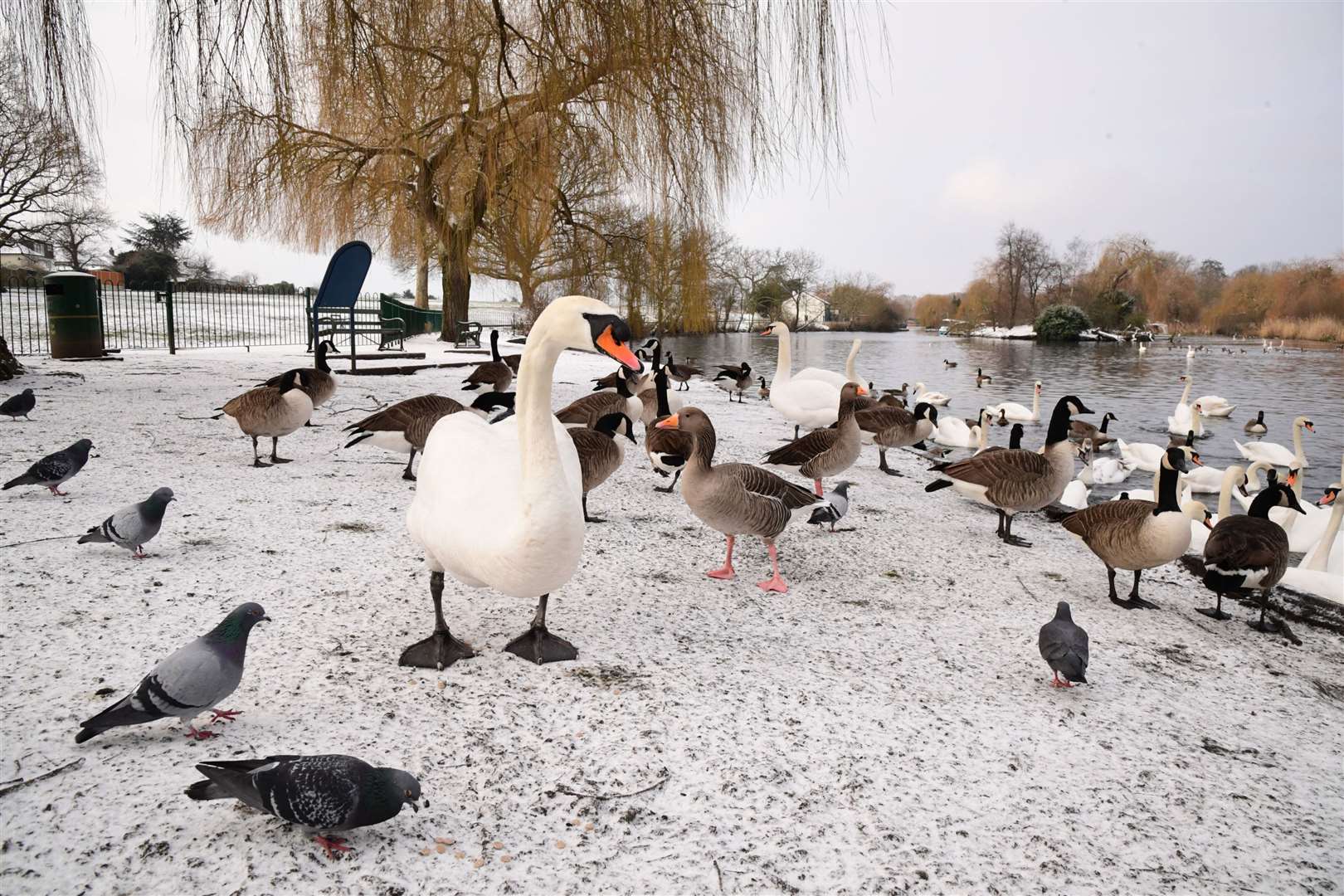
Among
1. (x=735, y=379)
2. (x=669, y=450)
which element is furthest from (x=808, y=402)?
(x=735, y=379)

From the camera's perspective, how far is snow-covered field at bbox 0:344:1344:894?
188 centimetres

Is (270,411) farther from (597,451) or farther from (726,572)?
(726,572)

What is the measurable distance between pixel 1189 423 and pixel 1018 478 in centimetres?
964

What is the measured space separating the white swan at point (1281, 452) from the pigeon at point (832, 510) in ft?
24.9

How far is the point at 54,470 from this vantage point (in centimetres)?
432

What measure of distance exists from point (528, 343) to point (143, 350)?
16867 mm

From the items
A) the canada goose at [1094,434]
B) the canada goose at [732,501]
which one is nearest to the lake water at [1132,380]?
the canada goose at [1094,434]

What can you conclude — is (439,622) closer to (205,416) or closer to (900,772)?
(900,772)

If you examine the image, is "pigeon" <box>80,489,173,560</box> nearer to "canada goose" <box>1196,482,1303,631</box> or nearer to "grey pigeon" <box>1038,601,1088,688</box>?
"grey pigeon" <box>1038,601,1088,688</box>

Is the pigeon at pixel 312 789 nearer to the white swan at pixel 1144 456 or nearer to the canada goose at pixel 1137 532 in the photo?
the canada goose at pixel 1137 532

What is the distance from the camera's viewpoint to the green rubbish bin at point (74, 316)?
1207 cm

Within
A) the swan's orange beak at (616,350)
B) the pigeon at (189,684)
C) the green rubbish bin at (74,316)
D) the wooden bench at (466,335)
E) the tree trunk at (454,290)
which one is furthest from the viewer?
the wooden bench at (466,335)

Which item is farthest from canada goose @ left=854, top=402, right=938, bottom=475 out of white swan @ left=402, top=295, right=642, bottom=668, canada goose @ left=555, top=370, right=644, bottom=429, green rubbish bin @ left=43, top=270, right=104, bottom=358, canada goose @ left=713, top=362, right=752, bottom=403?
green rubbish bin @ left=43, top=270, right=104, bottom=358

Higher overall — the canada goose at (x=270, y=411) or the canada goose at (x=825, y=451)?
the canada goose at (x=270, y=411)
